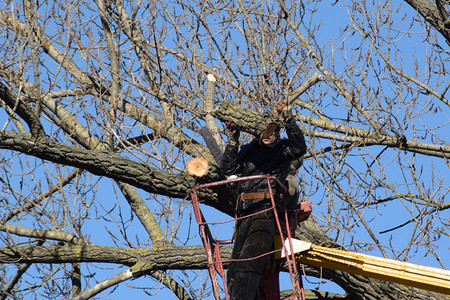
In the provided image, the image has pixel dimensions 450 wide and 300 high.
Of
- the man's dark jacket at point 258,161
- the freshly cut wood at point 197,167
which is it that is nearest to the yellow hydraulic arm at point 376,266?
the man's dark jacket at point 258,161

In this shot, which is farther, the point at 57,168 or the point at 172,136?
the point at 57,168

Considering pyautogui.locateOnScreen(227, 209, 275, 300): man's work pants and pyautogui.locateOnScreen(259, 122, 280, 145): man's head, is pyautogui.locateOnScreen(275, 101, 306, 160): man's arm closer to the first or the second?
pyautogui.locateOnScreen(259, 122, 280, 145): man's head

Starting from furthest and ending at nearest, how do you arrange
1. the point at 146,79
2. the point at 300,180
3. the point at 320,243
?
the point at 146,79, the point at 300,180, the point at 320,243

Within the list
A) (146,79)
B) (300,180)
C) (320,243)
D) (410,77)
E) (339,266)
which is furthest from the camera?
(146,79)

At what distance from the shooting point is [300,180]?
391 inches

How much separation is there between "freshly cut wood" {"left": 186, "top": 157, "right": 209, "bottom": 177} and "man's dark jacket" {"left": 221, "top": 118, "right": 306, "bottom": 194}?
1.04 feet

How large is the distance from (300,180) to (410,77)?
2.47m

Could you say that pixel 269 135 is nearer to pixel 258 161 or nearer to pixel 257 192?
pixel 258 161

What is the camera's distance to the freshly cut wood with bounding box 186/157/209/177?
312 inches

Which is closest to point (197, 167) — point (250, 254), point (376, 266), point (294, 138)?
point (294, 138)

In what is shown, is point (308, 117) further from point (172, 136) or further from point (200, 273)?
point (200, 273)

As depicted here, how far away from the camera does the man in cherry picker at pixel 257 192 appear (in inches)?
267

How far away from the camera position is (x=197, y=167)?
7961 millimetres

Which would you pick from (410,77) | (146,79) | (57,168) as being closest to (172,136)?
(146,79)
